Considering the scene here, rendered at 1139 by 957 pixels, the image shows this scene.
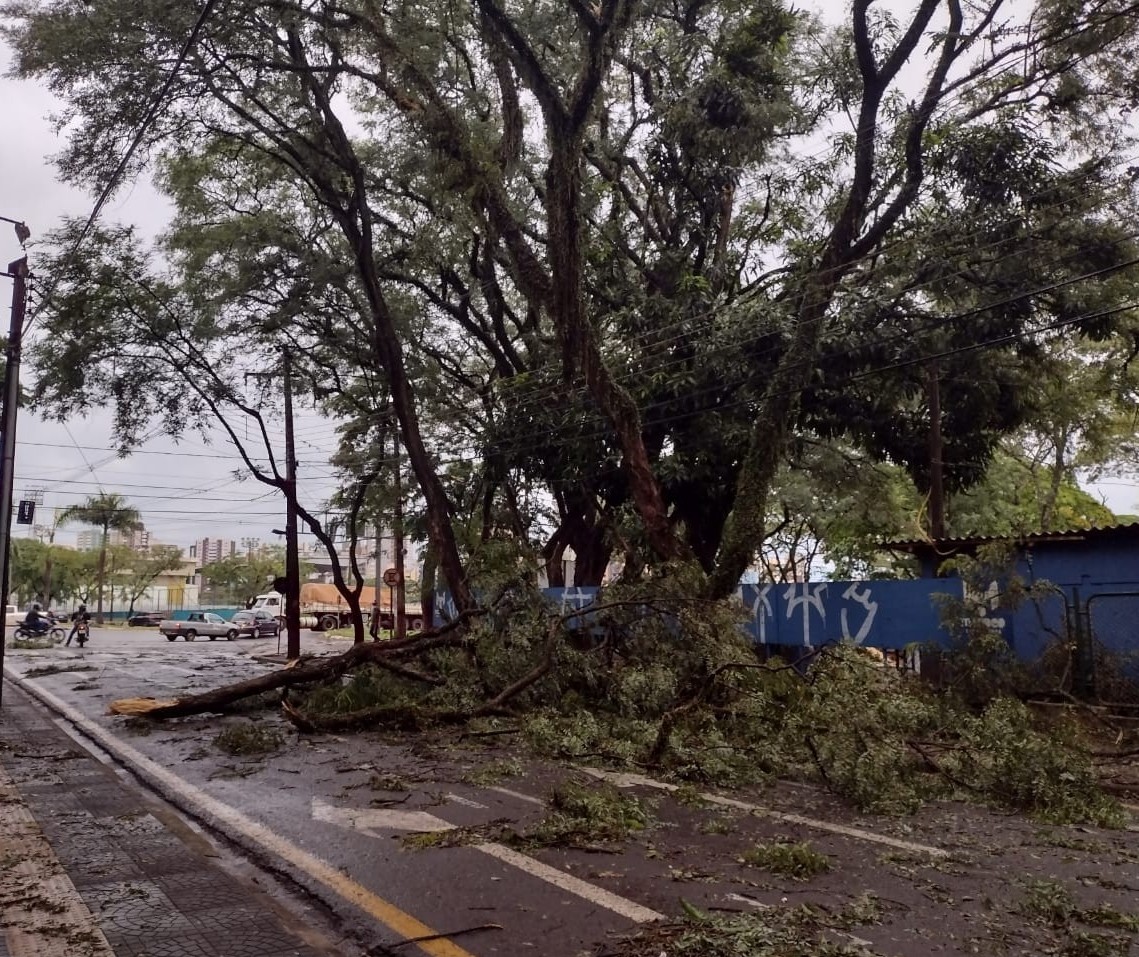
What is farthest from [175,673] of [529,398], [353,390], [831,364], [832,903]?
[832,903]

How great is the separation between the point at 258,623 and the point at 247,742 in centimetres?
4096

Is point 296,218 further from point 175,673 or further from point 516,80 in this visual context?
point 175,673

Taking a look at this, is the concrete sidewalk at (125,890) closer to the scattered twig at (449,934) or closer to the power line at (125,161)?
the scattered twig at (449,934)

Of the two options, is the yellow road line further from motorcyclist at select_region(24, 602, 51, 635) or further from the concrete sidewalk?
motorcyclist at select_region(24, 602, 51, 635)

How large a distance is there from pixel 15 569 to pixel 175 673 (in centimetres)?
6476

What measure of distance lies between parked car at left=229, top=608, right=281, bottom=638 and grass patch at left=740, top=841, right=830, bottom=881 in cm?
4477

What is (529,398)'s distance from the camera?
19641 millimetres

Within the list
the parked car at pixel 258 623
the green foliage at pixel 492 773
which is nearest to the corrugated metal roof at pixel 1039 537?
the green foliage at pixel 492 773

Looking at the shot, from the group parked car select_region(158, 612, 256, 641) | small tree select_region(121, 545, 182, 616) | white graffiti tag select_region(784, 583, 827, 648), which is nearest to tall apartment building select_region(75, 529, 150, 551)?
small tree select_region(121, 545, 182, 616)

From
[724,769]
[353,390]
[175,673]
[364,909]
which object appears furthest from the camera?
[353,390]

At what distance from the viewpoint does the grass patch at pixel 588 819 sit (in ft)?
21.2

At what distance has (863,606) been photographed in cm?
1465

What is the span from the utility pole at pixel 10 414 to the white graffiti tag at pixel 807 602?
1179 cm

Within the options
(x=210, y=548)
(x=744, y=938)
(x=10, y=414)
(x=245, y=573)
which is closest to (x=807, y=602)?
(x=744, y=938)
